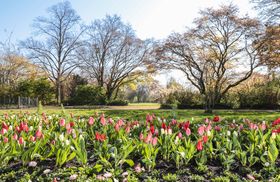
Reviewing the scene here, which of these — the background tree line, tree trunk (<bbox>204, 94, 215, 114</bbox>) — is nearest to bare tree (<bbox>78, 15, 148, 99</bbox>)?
the background tree line

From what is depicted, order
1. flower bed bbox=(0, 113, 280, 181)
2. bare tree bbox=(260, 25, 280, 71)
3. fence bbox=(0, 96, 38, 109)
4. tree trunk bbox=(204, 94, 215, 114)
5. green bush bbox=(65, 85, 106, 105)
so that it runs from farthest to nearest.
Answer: green bush bbox=(65, 85, 106, 105) → fence bbox=(0, 96, 38, 109) → bare tree bbox=(260, 25, 280, 71) → tree trunk bbox=(204, 94, 215, 114) → flower bed bbox=(0, 113, 280, 181)

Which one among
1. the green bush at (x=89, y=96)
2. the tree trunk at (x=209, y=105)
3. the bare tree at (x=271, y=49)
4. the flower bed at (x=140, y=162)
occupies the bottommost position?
the flower bed at (x=140, y=162)

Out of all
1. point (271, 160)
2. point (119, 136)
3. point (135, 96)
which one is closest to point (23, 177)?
point (119, 136)

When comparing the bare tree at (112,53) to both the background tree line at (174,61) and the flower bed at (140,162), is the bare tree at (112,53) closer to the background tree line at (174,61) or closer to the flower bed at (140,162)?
the background tree line at (174,61)

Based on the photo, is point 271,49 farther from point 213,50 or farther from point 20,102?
point 20,102

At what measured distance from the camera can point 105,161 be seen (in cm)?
257

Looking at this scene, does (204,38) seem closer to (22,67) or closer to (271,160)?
(271,160)

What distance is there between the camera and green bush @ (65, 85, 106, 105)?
27719mm

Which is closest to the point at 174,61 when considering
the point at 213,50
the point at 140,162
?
the point at 213,50

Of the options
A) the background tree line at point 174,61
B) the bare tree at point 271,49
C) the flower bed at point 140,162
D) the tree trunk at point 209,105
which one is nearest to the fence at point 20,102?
the background tree line at point 174,61

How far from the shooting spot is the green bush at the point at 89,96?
90.9 ft

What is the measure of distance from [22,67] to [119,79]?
1167 centimetres

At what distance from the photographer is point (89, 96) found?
27734 mm

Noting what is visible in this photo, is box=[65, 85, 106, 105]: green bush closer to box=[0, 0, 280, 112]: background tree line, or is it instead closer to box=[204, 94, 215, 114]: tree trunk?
box=[0, 0, 280, 112]: background tree line
